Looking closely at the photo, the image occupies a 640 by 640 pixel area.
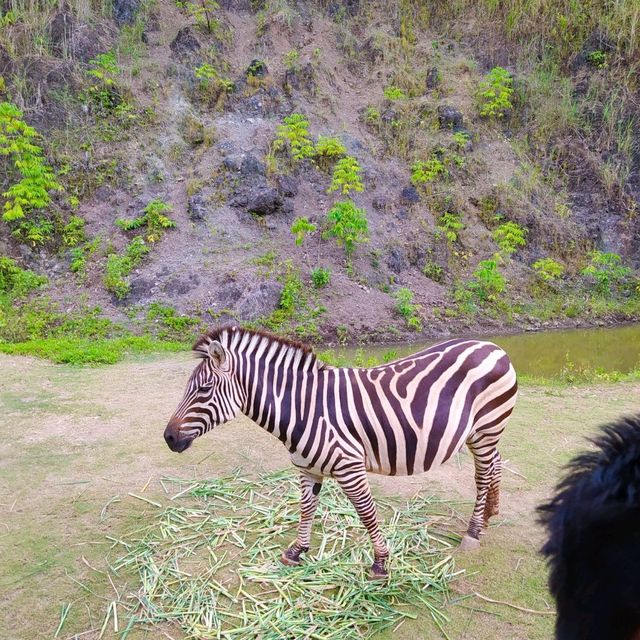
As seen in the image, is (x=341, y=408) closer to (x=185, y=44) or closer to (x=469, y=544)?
(x=469, y=544)

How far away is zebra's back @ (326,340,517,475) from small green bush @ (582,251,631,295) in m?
13.1

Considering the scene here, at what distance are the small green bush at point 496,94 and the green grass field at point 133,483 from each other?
12875 mm

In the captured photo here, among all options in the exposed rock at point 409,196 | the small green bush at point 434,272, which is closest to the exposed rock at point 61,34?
the exposed rock at point 409,196

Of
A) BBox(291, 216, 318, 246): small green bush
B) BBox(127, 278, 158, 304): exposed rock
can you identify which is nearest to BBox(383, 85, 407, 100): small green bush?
BBox(291, 216, 318, 246): small green bush

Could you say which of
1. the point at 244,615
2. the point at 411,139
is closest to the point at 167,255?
the point at 411,139

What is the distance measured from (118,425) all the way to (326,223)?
9553 mm

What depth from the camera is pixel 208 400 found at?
130 inches

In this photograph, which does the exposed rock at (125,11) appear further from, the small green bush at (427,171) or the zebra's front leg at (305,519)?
the zebra's front leg at (305,519)

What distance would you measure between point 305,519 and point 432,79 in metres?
18.0

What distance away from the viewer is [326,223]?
1423 centimetres

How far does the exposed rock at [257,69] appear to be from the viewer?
16.1 metres

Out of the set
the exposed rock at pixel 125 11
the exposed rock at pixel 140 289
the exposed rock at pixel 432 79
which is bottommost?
the exposed rock at pixel 140 289

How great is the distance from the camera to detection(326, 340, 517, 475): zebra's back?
3.29m

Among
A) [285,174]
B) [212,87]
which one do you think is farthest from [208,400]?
[212,87]
